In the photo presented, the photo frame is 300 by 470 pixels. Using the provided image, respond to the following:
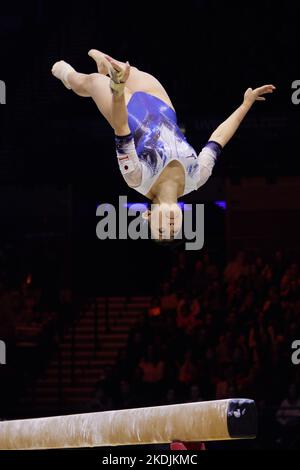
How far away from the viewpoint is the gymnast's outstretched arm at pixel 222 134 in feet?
21.5

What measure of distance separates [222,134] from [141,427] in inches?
95.9

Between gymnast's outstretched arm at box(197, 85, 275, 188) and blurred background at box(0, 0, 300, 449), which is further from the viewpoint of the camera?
blurred background at box(0, 0, 300, 449)

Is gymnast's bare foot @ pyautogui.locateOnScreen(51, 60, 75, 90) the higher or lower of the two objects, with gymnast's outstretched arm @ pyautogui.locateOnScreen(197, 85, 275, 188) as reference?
higher

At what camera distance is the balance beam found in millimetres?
4617

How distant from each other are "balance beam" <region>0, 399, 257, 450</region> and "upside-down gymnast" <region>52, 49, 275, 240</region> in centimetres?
116

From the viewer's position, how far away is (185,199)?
1420 cm

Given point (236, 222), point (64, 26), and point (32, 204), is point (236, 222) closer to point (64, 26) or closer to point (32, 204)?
point (32, 204)

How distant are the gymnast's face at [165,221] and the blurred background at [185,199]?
4602mm

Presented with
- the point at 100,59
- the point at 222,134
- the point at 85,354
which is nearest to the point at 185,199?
the point at 85,354

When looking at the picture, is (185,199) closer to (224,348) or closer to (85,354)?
(85,354)

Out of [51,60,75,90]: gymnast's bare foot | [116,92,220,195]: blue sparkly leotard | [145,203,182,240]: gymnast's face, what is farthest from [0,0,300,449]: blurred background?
[51,60,75,90]: gymnast's bare foot

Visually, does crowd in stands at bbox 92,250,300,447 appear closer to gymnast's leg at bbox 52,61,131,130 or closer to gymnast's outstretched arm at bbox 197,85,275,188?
gymnast's outstretched arm at bbox 197,85,275,188

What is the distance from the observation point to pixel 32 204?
16.5 metres

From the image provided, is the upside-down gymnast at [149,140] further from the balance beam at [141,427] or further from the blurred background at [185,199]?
the blurred background at [185,199]
